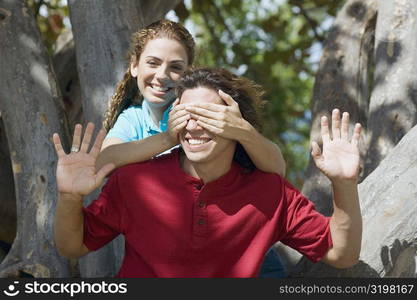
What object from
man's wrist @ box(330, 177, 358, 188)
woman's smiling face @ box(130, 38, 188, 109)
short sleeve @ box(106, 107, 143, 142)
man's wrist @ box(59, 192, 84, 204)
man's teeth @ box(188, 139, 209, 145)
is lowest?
man's wrist @ box(330, 177, 358, 188)

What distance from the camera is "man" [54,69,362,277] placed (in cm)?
338

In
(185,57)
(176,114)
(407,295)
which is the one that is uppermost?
(185,57)

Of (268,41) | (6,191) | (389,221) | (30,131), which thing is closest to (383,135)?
(389,221)

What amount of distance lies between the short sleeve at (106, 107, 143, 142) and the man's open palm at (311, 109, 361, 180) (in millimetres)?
1075

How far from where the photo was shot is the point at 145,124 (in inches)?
167

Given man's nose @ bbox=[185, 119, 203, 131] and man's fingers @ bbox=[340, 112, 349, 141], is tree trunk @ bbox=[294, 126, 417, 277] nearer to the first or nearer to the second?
man's fingers @ bbox=[340, 112, 349, 141]

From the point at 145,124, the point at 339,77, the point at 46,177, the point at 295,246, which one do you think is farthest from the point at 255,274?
the point at 339,77

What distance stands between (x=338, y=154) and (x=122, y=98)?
1.43 metres

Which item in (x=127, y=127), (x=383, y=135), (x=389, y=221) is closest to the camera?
(x=389, y=221)

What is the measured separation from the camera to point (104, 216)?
11.5ft

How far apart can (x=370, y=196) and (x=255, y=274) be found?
27.8 inches

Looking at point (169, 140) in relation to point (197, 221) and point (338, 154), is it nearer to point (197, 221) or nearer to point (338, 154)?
point (197, 221)

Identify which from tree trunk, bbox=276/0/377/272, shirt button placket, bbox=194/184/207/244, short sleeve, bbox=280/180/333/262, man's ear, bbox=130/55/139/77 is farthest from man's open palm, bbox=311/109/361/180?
tree trunk, bbox=276/0/377/272

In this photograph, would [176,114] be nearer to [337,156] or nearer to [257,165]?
[257,165]
